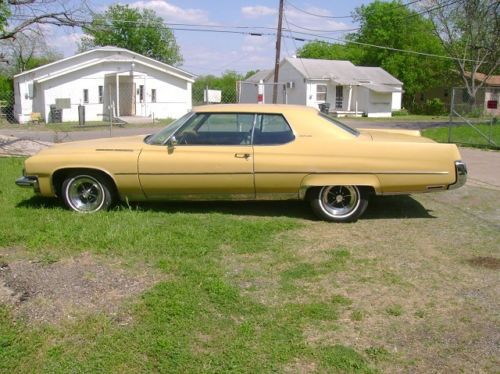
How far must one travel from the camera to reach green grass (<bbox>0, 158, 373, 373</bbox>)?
3.27m

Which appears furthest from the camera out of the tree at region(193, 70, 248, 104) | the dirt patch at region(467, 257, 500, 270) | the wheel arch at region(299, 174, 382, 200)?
the tree at region(193, 70, 248, 104)

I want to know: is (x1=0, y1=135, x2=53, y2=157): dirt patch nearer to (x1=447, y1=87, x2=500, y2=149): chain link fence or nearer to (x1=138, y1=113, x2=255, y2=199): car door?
(x1=138, y1=113, x2=255, y2=199): car door

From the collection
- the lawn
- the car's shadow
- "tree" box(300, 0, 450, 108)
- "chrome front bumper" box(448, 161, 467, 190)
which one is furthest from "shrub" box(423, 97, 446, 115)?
"chrome front bumper" box(448, 161, 467, 190)

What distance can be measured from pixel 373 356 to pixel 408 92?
53896mm

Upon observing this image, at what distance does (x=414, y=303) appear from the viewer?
4125 millimetres

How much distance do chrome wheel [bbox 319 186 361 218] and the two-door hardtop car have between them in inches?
0.5

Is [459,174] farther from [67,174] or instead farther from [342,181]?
[67,174]

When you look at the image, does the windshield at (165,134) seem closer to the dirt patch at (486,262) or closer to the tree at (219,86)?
the dirt patch at (486,262)

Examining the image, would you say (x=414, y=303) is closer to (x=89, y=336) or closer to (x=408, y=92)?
(x=89, y=336)

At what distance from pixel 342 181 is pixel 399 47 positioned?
5674cm

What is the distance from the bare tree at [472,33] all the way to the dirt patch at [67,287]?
2428 cm

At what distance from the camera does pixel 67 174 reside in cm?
660

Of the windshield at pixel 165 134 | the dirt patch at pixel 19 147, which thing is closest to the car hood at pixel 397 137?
the windshield at pixel 165 134

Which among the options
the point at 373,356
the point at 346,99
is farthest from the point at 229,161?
the point at 346,99
